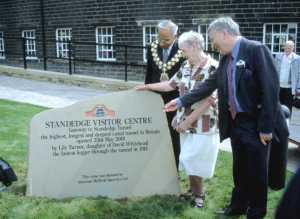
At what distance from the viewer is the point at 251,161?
3.72 metres

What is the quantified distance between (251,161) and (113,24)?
14.0 m

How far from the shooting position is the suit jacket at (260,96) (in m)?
3.48

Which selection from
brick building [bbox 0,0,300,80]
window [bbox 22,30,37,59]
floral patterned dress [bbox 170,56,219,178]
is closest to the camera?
floral patterned dress [bbox 170,56,219,178]

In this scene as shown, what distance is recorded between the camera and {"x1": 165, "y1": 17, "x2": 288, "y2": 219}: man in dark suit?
3.50 meters

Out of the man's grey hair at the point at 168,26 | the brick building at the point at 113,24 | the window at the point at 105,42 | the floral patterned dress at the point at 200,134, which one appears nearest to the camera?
the floral patterned dress at the point at 200,134

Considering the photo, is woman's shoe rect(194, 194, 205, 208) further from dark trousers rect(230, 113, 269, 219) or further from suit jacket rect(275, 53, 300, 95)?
suit jacket rect(275, 53, 300, 95)

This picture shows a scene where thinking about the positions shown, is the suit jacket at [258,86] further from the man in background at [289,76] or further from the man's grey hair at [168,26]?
the man in background at [289,76]

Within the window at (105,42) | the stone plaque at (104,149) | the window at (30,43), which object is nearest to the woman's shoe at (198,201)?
the stone plaque at (104,149)

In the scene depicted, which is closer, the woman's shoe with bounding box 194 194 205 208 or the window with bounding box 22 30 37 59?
the woman's shoe with bounding box 194 194 205 208

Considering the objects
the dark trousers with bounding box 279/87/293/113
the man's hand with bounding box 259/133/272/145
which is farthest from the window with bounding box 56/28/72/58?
the man's hand with bounding box 259/133/272/145

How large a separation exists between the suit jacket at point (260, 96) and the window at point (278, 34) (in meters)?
9.02

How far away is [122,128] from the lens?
15.5 feet

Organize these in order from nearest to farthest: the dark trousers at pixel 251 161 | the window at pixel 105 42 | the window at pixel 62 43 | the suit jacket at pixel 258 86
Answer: the suit jacket at pixel 258 86
the dark trousers at pixel 251 161
the window at pixel 105 42
the window at pixel 62 43

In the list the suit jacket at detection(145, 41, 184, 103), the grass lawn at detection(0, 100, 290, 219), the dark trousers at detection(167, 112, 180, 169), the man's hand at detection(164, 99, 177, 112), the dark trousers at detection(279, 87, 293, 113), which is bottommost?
the grass lawn at detection(0, 100, 290, 219)
